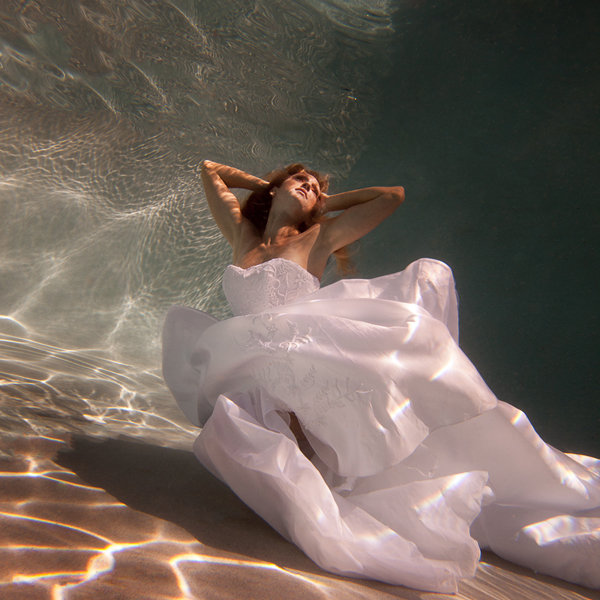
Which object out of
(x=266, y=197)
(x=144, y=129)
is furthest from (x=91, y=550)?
(x=144, y=129)

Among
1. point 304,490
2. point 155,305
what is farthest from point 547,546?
point 155,305

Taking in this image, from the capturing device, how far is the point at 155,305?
5.66 metres

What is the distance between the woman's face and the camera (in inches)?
111

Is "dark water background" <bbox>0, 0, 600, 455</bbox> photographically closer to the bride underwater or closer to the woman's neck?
the woman's neck

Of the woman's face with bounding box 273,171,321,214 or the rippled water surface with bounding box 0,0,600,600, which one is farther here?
the rippled water surface with bounding box 0,0,600,600

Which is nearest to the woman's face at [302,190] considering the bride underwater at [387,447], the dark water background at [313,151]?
the bride underwater at [387,447]

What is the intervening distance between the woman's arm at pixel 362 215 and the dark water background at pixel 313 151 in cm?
211

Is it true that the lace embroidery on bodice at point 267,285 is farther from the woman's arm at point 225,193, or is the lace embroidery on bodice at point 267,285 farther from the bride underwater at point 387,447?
the woman's arm at point 225,193

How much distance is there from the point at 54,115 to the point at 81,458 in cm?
558

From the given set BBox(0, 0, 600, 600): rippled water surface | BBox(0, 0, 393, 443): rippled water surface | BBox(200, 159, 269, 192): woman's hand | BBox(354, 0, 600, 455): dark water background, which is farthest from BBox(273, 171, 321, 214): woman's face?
BBox(354, 0, 600, 455): dark water background

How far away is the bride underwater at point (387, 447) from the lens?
1.31m

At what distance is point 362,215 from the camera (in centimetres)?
284

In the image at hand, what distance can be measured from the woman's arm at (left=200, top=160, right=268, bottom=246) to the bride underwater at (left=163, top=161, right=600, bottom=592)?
1.10 metres

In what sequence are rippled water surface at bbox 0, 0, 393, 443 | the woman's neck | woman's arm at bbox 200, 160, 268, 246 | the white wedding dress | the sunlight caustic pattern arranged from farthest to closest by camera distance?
rippled water surface at bbox 0, 0, 393, 443, woman's arm at bbox 200, 160, 268, 246, the woman's neck, the white wedding dress, the sunlight caustic pattern
